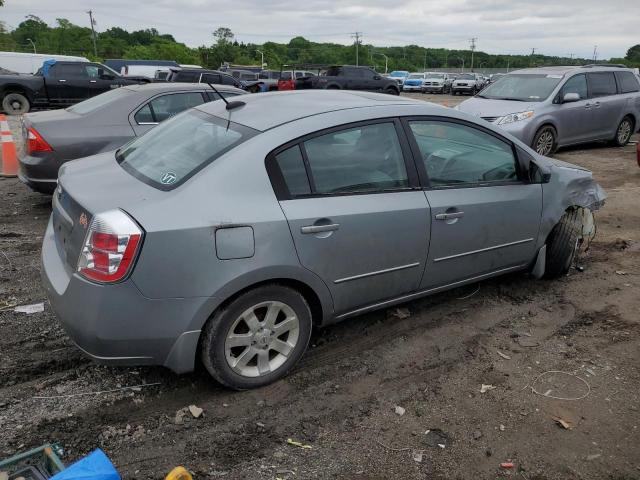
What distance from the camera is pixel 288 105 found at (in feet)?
11.6

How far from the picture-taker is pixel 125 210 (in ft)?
8.91

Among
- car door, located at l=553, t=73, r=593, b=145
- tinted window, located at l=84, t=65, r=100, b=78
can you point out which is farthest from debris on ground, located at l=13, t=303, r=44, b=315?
tinted window, located at l=84, t=65, r=100, b=78

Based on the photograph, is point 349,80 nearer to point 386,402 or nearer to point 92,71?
point 92,71

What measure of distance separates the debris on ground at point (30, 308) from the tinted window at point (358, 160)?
97.8 inches

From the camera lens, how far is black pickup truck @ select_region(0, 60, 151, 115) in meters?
17.7

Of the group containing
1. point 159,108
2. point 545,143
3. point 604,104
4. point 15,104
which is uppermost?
point 159,108

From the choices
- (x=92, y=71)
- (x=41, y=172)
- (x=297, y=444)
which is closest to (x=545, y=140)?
(x=41, y=172)

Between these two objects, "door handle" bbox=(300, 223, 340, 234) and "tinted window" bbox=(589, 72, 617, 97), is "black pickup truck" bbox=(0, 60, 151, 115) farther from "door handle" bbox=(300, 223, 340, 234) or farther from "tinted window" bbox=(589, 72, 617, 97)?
"door handle" bbox=(300, 223, 340, 234)

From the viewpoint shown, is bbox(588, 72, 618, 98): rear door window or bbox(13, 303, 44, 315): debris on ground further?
bbox(588, 72, 618, 98): rear door window

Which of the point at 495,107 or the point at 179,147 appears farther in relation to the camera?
the point at 495,107

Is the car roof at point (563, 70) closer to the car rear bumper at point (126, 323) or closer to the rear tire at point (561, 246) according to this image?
the rear tire at point (561, 246)

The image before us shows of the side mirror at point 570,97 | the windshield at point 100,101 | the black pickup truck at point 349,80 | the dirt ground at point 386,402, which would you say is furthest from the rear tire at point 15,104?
the side mirror at point 570,97

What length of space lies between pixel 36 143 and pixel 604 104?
1105cm

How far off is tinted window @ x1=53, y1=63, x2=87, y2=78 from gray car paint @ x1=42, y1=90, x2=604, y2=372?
16.7 meters
